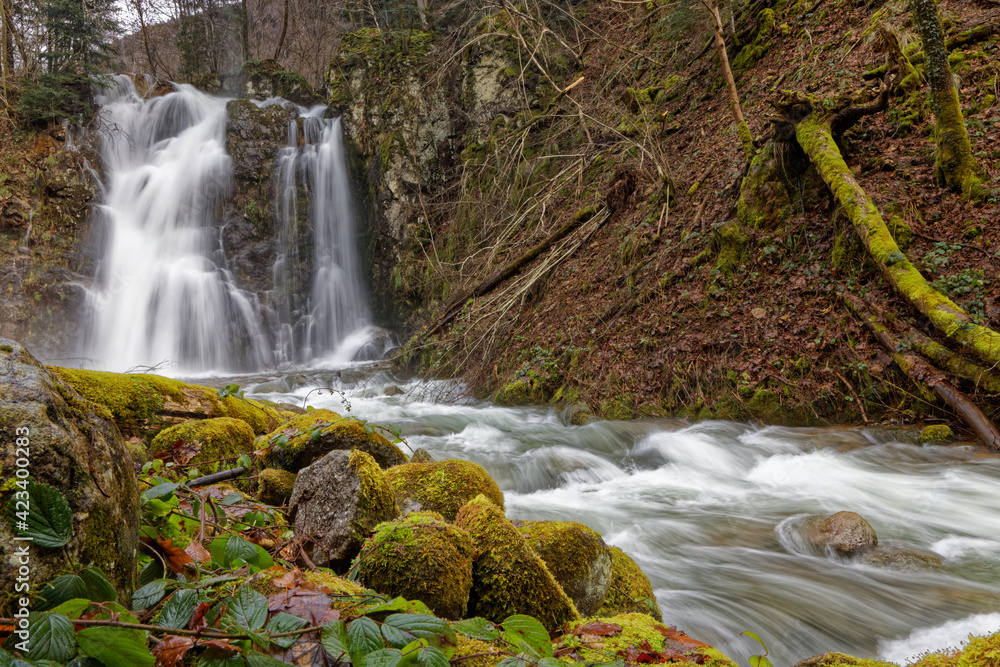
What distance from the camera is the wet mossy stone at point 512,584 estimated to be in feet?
6.36

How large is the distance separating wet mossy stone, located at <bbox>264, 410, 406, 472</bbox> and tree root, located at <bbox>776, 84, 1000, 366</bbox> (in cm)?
506

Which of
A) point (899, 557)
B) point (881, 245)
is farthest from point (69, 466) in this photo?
point (881, 245)

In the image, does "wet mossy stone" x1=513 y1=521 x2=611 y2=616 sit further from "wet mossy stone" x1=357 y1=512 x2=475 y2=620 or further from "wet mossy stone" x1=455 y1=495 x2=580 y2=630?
"wet mossy stone" x1=357 y1=512 x2=475 y2=620

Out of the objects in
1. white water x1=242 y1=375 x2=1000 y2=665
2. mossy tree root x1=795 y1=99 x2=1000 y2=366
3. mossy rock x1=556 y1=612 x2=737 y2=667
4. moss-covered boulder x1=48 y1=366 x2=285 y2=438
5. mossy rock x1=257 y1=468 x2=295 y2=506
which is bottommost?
white water x1=242 y1=375 x2=1000 y2=665

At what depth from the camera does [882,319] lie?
5.48m

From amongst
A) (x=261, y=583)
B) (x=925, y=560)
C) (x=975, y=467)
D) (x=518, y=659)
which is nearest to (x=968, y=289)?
(x=975, y=467)

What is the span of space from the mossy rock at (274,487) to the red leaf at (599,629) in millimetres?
1792

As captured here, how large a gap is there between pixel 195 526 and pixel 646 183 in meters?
8.77

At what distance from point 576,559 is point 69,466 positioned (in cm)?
183

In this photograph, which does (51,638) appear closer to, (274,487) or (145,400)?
(274,487)

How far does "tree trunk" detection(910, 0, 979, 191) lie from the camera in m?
5.75

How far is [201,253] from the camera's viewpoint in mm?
15664

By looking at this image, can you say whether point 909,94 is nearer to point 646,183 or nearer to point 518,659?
point 646,183

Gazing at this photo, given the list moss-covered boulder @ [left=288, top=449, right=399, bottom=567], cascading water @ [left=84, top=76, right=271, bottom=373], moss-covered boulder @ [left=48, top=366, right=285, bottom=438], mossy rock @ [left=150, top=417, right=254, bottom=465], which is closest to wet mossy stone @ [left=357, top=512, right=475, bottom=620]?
moss-covered boulder @ [left=288, top=449, right=399, bottom=567]
